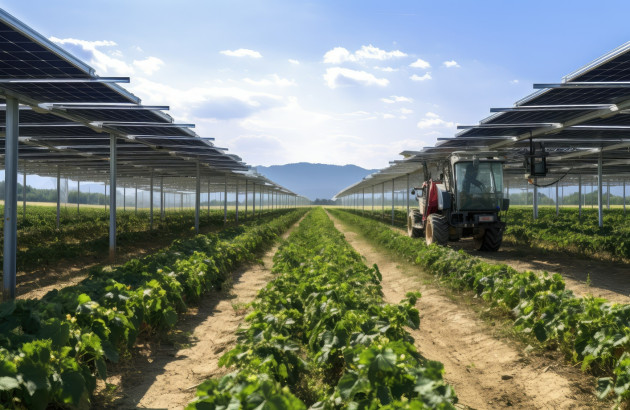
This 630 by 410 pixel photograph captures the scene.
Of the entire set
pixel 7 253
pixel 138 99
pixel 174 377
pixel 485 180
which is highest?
pixel 138 99

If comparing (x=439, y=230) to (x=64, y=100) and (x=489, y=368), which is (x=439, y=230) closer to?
(x=489, y=368)

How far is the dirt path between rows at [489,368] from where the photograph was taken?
4340 millimetres

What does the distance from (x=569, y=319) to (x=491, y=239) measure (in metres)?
9.33

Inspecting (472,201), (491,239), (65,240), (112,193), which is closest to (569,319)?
(472,201)

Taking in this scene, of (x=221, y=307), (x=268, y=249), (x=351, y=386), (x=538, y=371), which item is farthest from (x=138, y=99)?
(x=268, y=249)

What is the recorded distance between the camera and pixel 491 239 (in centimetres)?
1400

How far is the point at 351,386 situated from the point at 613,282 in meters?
8.89

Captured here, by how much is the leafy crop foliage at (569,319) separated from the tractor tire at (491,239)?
600 cm

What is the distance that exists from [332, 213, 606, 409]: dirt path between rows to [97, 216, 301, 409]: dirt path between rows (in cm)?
261

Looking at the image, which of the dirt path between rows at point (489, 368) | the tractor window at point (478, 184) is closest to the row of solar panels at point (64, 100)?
the dirt path between rows at point (489, 368)

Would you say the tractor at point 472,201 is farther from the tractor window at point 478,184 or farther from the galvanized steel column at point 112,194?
the galvanized steel column at point 112,194

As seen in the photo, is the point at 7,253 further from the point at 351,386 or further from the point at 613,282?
the point at 613,282

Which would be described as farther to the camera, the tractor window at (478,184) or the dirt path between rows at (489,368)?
the tractor window at (478,184)

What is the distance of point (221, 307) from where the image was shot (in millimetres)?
8062
